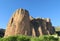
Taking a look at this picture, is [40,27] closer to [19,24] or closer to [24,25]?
[24,25]

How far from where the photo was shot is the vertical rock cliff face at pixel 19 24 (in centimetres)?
7826

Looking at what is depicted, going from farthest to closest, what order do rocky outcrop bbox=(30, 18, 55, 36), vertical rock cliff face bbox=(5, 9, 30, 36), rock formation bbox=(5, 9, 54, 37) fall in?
rocky outcrop bbox=(30, 18, 55, 36) < rock formation bbox=(5, 9, 54, 37) < vertical rock cliff face bbox=(5, 9, 30, 36)

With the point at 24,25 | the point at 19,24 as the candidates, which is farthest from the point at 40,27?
the point at 19,24

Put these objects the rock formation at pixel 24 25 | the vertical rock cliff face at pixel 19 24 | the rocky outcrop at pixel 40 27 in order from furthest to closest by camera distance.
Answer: the rocky outcrop at pixel 40 27, the rock formation at pixel 24 25, the vertical rock cliff face at pixel 19 24

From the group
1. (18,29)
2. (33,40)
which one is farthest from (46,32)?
(33,40)

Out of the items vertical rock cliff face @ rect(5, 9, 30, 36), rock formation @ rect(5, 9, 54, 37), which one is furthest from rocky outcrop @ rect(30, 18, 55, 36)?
vertical rock cliff face @ rect(5, 9, 30, 36)

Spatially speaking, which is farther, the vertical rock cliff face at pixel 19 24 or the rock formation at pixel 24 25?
the rock formation at pixel 24 25

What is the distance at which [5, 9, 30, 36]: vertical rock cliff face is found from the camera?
78262 millimetres

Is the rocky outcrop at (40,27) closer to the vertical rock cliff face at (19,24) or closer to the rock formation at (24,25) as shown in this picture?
the rock formation at (24,25)

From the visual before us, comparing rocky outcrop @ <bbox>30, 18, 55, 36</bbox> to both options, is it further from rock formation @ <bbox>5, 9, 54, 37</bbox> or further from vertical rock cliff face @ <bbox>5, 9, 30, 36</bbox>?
vertical rock cliff face @ <bbox>5, 9, 30, 36</bbox>

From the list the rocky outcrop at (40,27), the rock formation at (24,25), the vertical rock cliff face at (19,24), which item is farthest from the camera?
the rocky outcrop at (40,27)

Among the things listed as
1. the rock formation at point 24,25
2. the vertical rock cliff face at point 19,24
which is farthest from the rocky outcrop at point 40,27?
the vertical rock cliff face at point 19,24

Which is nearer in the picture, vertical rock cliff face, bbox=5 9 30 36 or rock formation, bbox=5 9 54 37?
vertical rock cliff face, bbox=5 9 30 36

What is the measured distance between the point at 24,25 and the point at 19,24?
2.07 meters
